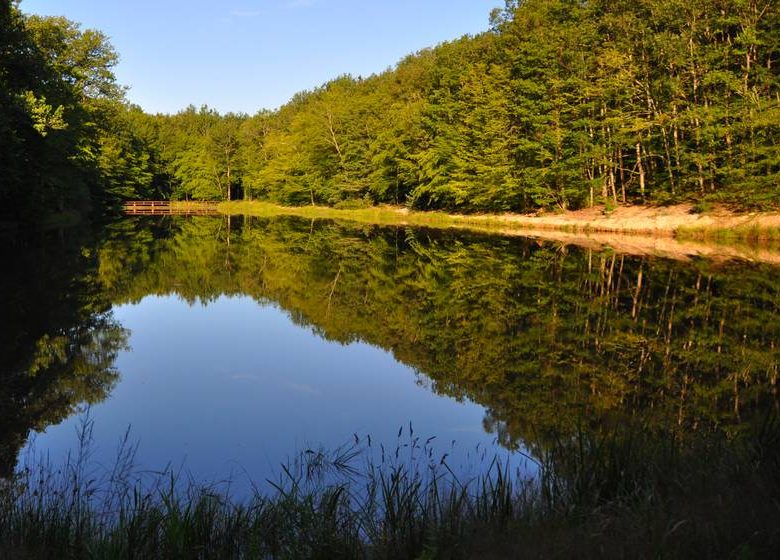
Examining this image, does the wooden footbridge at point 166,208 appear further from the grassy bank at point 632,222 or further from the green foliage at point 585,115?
the grassy bank at point 632,222

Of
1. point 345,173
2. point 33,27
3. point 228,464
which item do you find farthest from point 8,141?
point 345,173

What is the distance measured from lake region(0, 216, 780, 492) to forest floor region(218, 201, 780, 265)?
14.6 ft

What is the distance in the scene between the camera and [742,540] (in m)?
3.21

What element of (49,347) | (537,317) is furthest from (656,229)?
(49,347)

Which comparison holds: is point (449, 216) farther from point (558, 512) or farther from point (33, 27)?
point (558, 512)

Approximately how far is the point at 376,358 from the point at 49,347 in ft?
20.2

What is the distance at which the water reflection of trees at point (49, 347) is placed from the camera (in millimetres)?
7880

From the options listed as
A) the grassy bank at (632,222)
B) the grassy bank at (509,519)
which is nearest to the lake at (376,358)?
the grassy bank at (509,519)

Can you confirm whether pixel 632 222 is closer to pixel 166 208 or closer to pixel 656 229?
pixel 656 229

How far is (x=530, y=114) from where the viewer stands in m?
40.9

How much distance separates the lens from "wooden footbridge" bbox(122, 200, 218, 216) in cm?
7512

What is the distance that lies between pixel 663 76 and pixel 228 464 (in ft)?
114

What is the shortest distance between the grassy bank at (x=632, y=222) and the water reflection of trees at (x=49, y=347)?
26861 mm

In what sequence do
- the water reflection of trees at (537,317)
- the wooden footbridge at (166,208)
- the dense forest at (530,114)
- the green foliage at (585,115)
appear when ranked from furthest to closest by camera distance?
the wooden footbridge at (166,208) → the green foliage at (585,115) → the dense forest at (530,114) → the water reflection of trees at (537,317)
